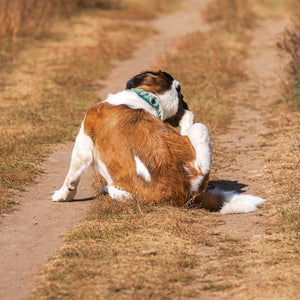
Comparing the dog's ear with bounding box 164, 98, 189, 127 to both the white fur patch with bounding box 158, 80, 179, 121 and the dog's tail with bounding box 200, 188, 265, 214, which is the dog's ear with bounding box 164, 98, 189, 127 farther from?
the dog's tail with bounding box 200, 188, 265, 214

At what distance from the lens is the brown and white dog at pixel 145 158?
15.5 ft

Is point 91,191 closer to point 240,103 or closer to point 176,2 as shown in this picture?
point 240,103

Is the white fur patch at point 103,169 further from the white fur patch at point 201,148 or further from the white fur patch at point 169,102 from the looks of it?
the white fur patch at point 169,102

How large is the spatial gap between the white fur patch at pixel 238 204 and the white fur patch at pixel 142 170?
0.87 meters

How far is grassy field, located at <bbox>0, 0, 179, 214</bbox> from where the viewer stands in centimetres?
724

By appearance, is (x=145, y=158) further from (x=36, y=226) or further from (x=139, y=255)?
(x=36, y=226)

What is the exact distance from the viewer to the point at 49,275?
3770 mm

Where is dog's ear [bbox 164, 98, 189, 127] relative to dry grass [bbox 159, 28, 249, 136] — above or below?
above

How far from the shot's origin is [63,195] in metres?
5.48

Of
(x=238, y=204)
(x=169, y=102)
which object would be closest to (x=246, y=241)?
(x=238, y=204)

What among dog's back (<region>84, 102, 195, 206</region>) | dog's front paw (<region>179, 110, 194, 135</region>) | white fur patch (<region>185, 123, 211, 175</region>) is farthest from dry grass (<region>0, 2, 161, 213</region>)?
white fur patch (<region>185, 123, 211, 175</region>)

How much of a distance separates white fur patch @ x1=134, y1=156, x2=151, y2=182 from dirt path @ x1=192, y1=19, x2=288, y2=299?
2.43 feet

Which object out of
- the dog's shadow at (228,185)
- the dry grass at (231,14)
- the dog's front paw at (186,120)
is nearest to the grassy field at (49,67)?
the dog's front paw at (186,120)

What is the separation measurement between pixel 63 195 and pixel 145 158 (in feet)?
3.98
